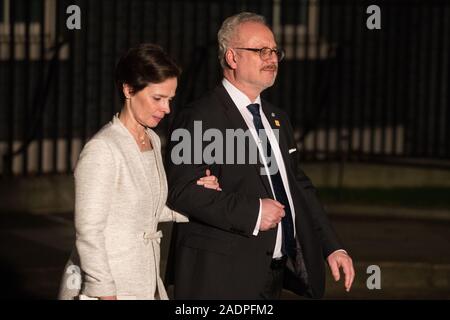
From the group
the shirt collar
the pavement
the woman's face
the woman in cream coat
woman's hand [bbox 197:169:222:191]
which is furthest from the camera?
the pavement

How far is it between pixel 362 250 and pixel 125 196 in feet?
19.4

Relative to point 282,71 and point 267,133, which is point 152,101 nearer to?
point 267,133

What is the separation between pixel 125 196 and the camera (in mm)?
5488

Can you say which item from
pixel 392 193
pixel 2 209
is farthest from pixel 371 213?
pixel 2 209

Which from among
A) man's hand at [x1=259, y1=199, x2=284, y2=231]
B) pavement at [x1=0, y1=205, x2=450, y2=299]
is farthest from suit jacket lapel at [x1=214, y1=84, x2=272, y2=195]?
pavement at [x1=0, y1=205, x2=450, y2=299]

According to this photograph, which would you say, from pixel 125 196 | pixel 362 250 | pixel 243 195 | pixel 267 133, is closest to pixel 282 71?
pixel 362 250

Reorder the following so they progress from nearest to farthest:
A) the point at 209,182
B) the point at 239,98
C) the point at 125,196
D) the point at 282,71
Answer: the point at 125,196, the point at 209,182, the point at 239,98, the point at 282,71

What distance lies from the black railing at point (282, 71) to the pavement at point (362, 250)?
1.14m

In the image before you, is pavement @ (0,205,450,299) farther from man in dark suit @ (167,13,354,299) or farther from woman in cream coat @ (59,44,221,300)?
woman in cream coat @ (59,44,221,300)

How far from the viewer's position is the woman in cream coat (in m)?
5.34

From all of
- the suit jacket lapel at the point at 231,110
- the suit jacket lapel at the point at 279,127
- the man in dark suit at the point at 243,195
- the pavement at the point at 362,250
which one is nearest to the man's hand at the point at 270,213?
the man in dark suit at the point at 243,195

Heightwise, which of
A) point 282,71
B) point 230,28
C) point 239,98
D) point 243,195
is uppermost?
point 230,28

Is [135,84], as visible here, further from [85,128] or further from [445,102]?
[445,102]
